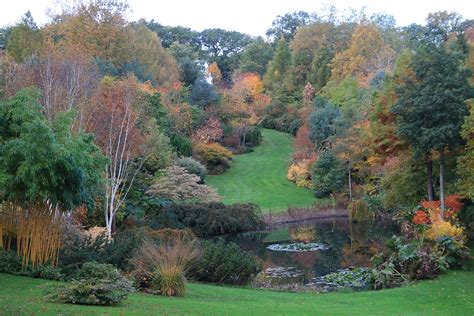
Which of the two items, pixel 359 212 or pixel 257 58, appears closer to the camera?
pixel 359 212

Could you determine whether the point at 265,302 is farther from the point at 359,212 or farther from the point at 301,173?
the point at 301,173

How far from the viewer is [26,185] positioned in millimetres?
13664

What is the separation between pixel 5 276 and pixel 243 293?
20.9ft

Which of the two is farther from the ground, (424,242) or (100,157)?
(100,157)

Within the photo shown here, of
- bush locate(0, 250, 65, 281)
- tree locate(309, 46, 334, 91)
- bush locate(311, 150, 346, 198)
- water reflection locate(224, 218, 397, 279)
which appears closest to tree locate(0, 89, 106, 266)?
bush locate(0, 250, 65, 281)

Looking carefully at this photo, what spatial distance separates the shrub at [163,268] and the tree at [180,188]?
18.1 meters

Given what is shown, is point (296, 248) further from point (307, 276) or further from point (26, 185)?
point (26, 185)

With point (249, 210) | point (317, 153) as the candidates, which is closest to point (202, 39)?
point (317, 153)

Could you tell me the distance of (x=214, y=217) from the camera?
33.6 metres

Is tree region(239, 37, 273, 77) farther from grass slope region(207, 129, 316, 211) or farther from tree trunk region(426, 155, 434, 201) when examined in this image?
tree trunk region(426, 155, 434, 201)

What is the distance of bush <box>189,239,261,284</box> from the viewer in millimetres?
18562

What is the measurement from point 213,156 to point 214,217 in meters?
16.8

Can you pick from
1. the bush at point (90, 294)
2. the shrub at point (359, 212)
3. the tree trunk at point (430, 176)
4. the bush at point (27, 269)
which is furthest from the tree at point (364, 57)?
the bush at point (90, 294)

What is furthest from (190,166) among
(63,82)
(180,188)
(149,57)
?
(63,82)
